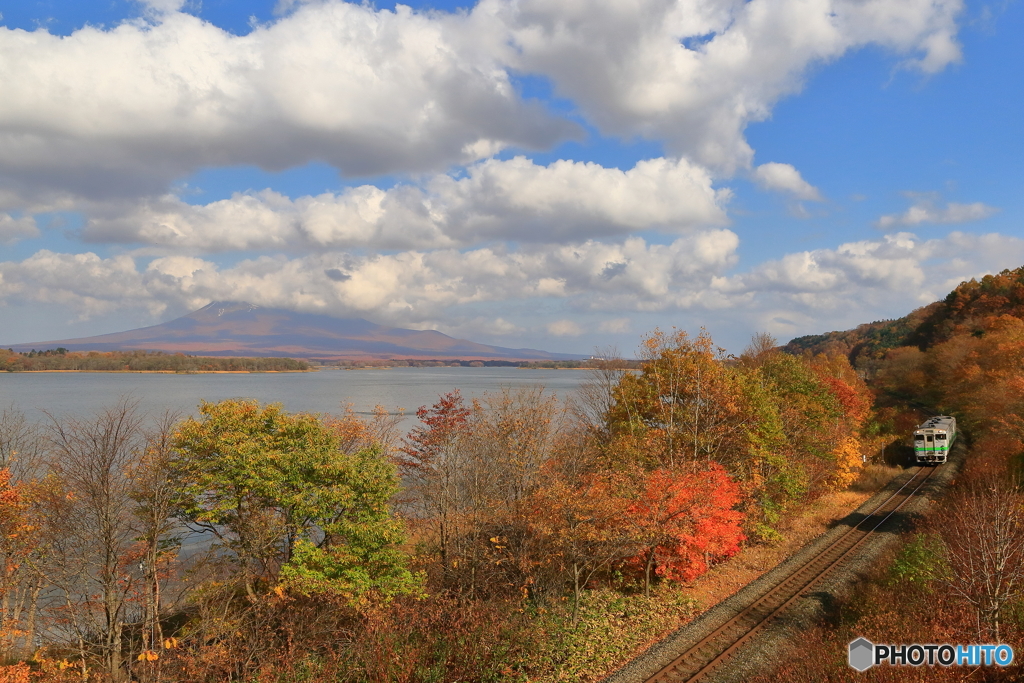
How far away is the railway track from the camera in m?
18.0

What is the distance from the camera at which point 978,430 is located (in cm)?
5809

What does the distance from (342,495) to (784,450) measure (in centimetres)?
2672

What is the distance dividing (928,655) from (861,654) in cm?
161

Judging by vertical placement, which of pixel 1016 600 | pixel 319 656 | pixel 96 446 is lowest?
pixel 319 656

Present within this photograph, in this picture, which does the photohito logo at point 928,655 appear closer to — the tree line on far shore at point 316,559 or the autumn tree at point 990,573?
the autumn tree at point 990,573

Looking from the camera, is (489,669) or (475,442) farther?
(475,442)

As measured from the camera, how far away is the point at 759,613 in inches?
866

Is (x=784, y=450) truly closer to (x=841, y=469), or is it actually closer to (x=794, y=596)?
(x=841, y=469)

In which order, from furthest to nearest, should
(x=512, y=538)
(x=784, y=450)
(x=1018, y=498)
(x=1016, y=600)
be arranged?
(x=784, y=450) < (x=1018, y=498) < (x=512, y=538) < (x=1016, y=600)

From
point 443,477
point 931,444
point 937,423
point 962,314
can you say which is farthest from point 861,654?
point 962,314

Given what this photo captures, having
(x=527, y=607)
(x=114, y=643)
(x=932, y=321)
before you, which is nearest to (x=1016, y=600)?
(x=527, y=607)

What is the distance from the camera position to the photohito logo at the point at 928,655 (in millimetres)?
14672

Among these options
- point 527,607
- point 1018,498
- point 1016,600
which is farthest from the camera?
point 1018,498

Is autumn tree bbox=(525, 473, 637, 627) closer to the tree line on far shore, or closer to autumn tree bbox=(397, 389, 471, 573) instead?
the tree line on far shore
